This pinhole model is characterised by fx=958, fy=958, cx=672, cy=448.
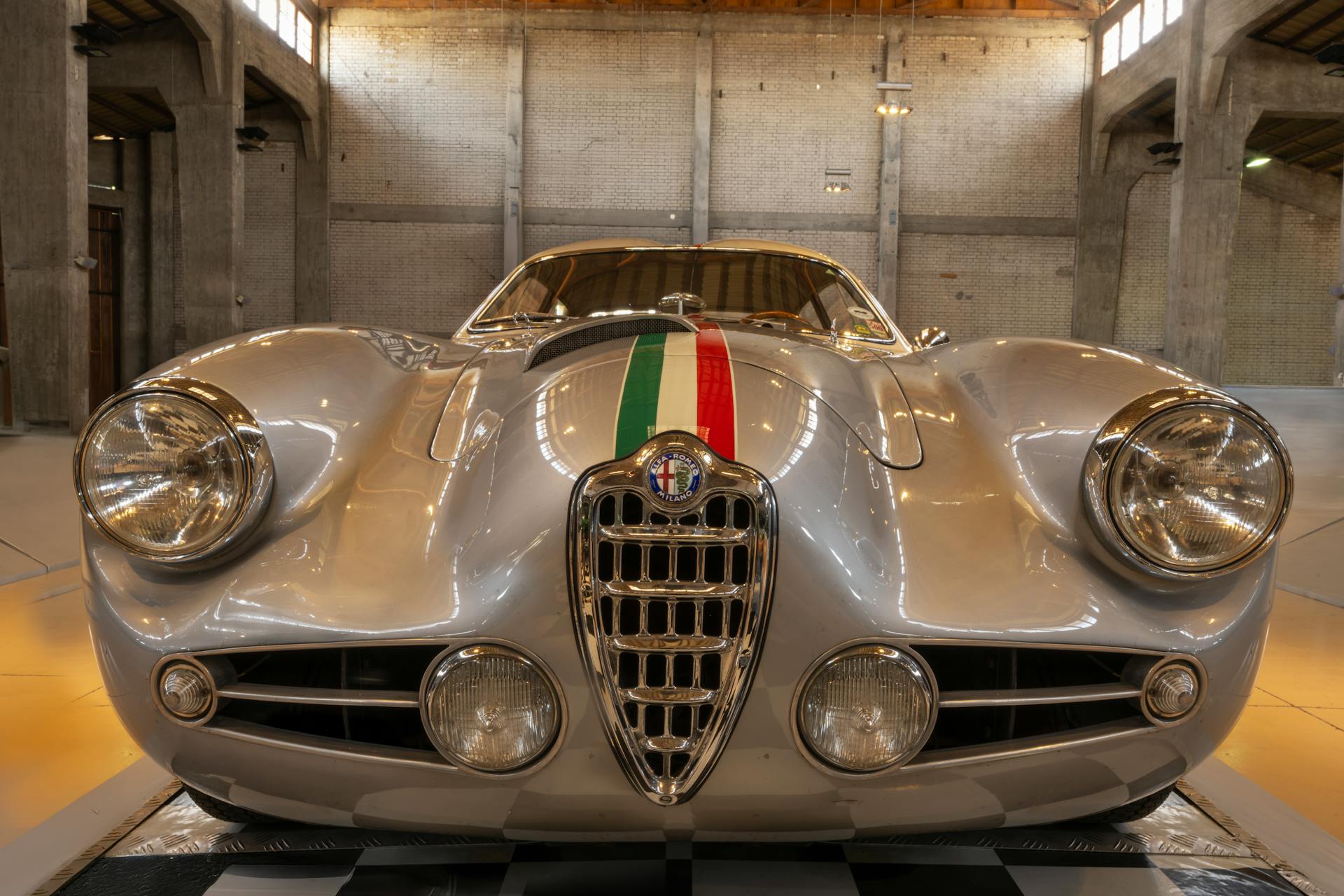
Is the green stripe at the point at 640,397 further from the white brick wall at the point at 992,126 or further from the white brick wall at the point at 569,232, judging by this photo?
the white brick wall at the point at 992,126

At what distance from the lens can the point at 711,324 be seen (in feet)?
5.93

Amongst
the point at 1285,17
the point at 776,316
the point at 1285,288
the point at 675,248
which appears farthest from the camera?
the point at 1285,288

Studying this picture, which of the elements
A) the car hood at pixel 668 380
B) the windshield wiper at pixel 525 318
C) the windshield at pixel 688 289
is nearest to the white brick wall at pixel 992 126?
the windshield at pixel 688 289

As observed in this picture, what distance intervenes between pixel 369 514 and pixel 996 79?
57.7ft

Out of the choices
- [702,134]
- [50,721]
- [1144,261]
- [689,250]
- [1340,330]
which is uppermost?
[702,134]

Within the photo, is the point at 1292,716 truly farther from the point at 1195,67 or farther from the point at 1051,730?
the point at 1195,67

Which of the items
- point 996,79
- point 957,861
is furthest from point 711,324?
point 996,79

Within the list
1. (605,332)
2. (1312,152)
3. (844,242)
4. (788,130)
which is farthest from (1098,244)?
(605,332)

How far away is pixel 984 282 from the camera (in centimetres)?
1670

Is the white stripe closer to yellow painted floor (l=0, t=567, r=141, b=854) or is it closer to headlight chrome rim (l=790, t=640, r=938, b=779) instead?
headlight chrome rim (l=790, t=640, r=938, b=779)

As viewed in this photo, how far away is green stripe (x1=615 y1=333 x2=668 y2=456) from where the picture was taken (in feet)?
4.11

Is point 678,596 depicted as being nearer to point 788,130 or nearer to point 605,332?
point 605,332

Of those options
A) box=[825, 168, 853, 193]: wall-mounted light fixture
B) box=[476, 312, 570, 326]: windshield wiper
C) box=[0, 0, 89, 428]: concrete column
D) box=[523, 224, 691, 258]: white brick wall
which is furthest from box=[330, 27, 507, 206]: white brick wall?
box=[476, 312, 570, 326]: windshield wiper

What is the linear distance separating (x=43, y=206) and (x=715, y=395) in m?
10.6
